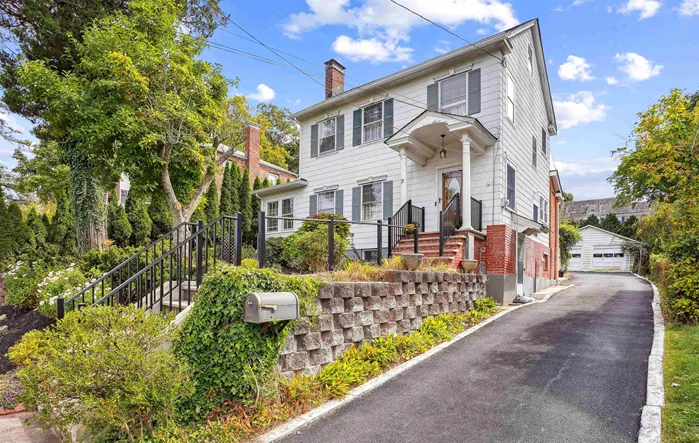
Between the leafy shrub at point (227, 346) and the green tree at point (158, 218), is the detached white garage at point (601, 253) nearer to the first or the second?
the green tree at point (158, 218)

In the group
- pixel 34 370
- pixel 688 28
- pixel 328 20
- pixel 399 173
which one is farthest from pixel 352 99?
pixel 34 370

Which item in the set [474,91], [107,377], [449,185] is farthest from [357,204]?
[107,377]

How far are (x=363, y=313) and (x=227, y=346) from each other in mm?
2242

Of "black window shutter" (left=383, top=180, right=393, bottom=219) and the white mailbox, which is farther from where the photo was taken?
"black window shutter" (left=383, top=180, right=393, bottom=219)

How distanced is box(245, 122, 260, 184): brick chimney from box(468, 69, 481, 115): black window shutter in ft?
45.2

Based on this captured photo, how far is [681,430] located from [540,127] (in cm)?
1406

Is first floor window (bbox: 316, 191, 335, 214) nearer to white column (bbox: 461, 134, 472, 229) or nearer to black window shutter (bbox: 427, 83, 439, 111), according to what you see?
black window shutter (bbox: 427, 83, 439, 111)

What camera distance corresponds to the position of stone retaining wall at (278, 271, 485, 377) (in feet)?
14.4

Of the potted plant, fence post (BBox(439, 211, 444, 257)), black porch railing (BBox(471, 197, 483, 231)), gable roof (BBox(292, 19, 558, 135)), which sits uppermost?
gable roof (BBox(292, 19, 558, 135))

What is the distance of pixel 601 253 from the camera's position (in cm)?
3500

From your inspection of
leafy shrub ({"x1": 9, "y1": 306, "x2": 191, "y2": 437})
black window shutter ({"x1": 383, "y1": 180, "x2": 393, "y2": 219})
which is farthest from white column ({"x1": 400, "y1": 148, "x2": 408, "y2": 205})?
leafy shrub ({"x1": 9, "y1": 306, "x2": 191, "y2": 437})

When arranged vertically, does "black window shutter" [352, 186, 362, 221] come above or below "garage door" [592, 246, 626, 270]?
above

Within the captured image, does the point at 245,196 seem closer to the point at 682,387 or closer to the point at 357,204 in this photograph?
the point at 357,204

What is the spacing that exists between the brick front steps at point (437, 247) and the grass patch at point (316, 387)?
2.57 metres
